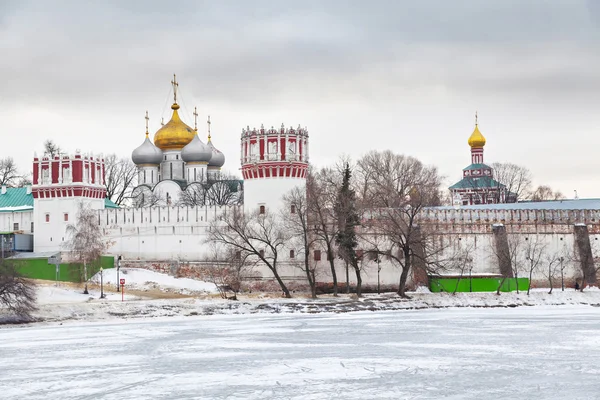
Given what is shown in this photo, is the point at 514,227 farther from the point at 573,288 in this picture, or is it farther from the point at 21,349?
the point at 21,349

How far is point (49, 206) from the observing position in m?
A: 48.0

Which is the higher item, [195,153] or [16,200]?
[195,153]

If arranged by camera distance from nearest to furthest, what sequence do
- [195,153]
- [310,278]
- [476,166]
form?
[310,278], [195,153], [476,166]

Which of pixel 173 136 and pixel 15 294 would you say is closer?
pixel 15 294

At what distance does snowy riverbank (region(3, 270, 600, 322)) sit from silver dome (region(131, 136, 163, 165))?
1715cm

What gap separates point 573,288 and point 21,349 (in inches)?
1172

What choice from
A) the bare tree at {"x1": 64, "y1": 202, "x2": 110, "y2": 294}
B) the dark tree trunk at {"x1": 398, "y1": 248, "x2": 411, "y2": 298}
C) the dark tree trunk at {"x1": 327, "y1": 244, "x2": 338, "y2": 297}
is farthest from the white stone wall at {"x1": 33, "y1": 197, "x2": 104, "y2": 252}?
the dark tree trunk at {"x1": 398, "y1": 248, "x2": 411, "y2": 298}

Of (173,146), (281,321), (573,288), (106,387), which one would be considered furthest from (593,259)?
(106,387)

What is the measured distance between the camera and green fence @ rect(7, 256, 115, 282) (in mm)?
42875

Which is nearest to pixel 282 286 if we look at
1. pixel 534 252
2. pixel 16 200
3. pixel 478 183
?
pixel 534 252

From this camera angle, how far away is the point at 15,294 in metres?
31.2

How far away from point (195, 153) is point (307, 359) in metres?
38.5

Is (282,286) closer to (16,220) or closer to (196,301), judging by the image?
(196,301)

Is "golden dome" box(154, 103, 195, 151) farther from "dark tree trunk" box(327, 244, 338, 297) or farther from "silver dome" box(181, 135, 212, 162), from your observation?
"dark tree trunk" box(327, 244, 338, 297)
